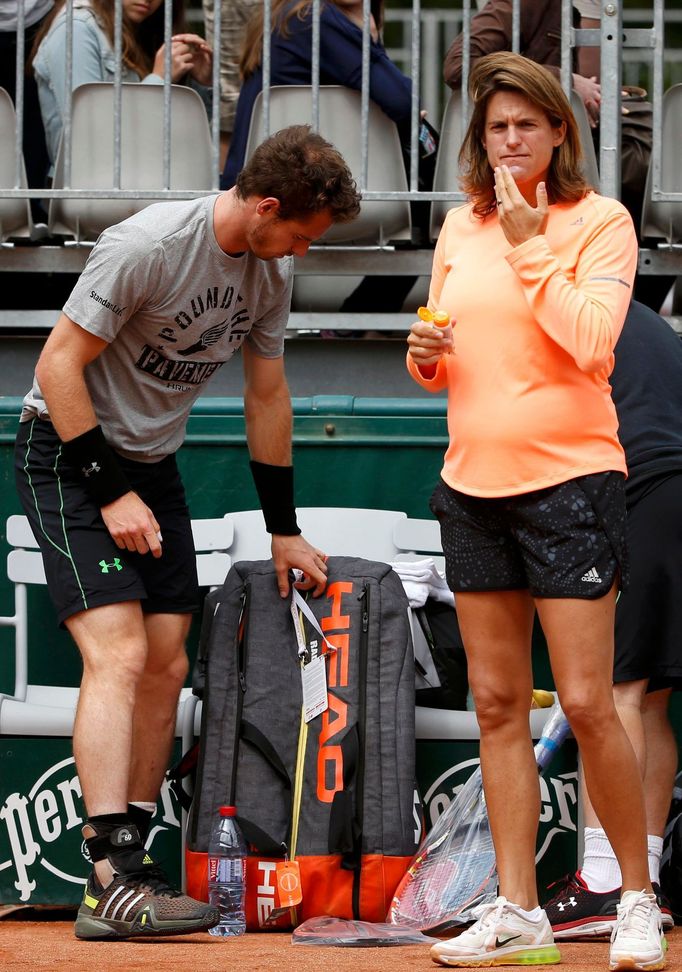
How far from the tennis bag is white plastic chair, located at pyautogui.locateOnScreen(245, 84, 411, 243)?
1.58 meters

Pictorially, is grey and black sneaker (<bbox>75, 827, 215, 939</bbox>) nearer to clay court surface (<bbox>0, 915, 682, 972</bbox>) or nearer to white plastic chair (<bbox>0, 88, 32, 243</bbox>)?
clay court surface (<bbox>0, 915, 682, 972</bbox>)

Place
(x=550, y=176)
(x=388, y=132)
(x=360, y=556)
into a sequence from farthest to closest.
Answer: (x=388, y=132), (x=360, y=556), (x=550, y=176)

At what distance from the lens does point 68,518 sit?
11.1ft

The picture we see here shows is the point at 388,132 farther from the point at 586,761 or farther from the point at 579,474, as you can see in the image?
the point at 586,761

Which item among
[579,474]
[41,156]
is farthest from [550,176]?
[41,156]

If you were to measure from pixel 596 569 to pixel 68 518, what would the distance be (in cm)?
131

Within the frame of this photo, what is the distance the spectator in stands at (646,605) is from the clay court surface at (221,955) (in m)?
0.16

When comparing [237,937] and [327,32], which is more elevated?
[327,32]

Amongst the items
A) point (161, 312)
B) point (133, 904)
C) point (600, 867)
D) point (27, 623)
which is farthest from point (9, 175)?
point (600, 867)

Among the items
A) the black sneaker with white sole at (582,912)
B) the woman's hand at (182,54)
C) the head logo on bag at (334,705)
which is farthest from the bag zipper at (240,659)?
the woman's hand at (182,54)

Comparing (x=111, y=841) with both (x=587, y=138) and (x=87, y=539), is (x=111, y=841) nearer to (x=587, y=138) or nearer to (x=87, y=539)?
(x=87, y=539)

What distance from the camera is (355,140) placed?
16.4 feet

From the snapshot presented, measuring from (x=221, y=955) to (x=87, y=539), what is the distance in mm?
1007

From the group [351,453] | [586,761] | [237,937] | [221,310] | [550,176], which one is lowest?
[237,937]
